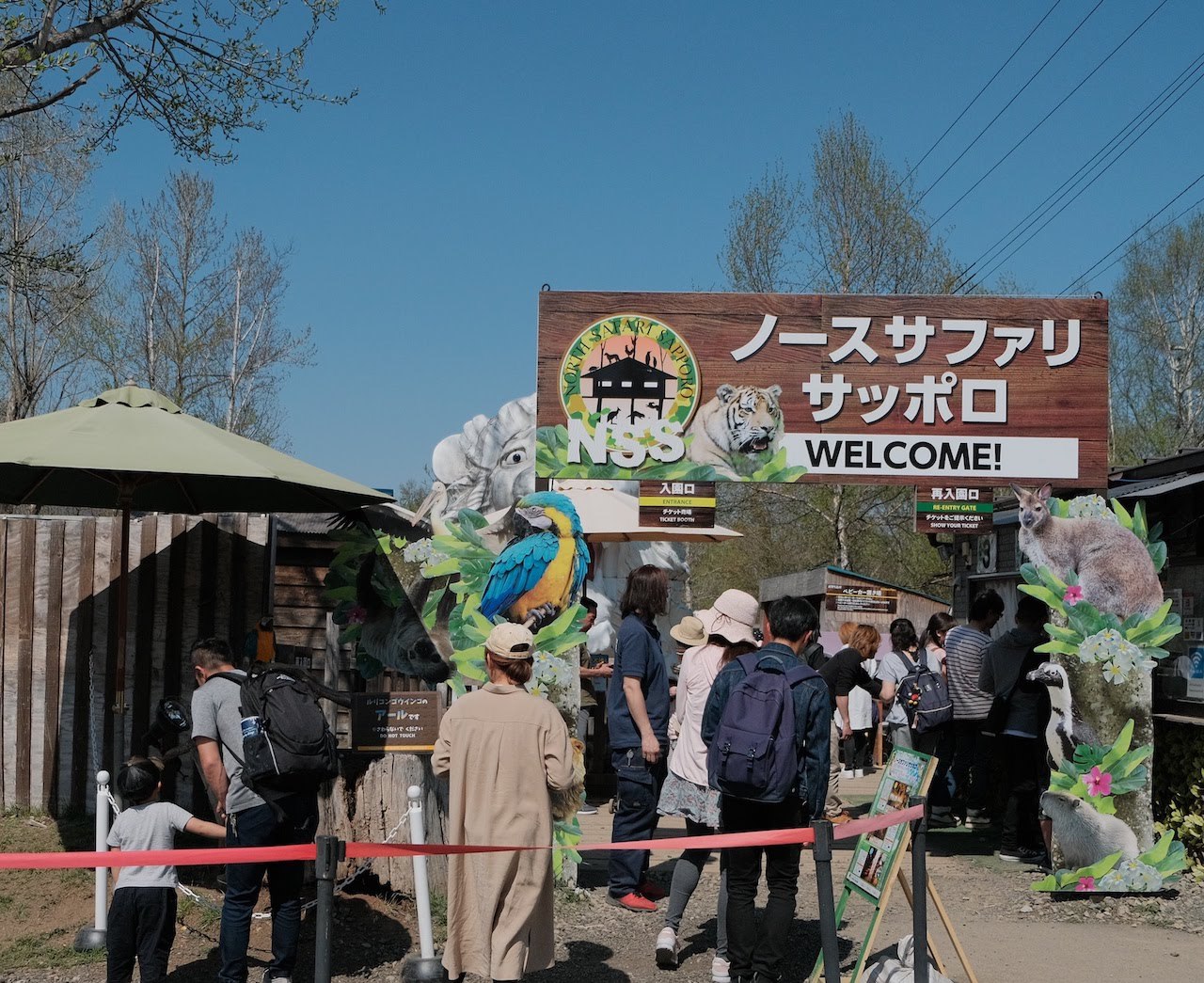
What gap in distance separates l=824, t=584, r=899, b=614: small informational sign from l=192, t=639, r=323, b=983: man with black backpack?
13338mm

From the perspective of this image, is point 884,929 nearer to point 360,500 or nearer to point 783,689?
point 783,689

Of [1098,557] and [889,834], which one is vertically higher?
[1098,557]

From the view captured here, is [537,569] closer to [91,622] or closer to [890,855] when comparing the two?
[890,855]

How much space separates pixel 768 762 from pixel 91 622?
5.12 m

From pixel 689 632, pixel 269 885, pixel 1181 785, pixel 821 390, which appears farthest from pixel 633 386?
pixel 1181 785

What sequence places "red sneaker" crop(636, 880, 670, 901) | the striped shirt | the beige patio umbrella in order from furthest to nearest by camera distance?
the striped shirt < "red sneaker" crop(636, 880, 670, 901) < the beige patio umbrella

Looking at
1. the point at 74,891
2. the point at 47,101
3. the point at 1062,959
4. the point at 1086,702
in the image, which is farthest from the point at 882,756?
the point at 47,101

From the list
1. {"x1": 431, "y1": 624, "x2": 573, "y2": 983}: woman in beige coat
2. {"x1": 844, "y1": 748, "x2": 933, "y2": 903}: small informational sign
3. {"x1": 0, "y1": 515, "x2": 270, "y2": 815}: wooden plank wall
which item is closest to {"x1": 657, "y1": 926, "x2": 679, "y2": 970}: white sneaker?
{"x1": 844, "y1": 748, "x2": 933, "y2": 903}: small informational sign

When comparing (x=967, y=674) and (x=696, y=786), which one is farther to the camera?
(x=967, y=674)

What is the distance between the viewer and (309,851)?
178 inches

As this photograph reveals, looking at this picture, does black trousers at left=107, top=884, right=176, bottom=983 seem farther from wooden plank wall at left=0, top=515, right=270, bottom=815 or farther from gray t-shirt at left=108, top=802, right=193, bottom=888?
wooden plank wall at left=0, top=515, right=270, bottom=815

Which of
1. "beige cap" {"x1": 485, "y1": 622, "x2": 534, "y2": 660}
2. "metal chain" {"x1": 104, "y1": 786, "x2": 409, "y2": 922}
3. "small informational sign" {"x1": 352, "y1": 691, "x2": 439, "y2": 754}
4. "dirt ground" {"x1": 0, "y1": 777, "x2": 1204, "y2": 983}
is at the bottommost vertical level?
"dirt ground" {"x1": 0, "y1": 777, "x2": 1204, "y2": 983}

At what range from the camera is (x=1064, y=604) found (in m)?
7.50

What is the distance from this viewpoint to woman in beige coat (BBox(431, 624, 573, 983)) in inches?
184
